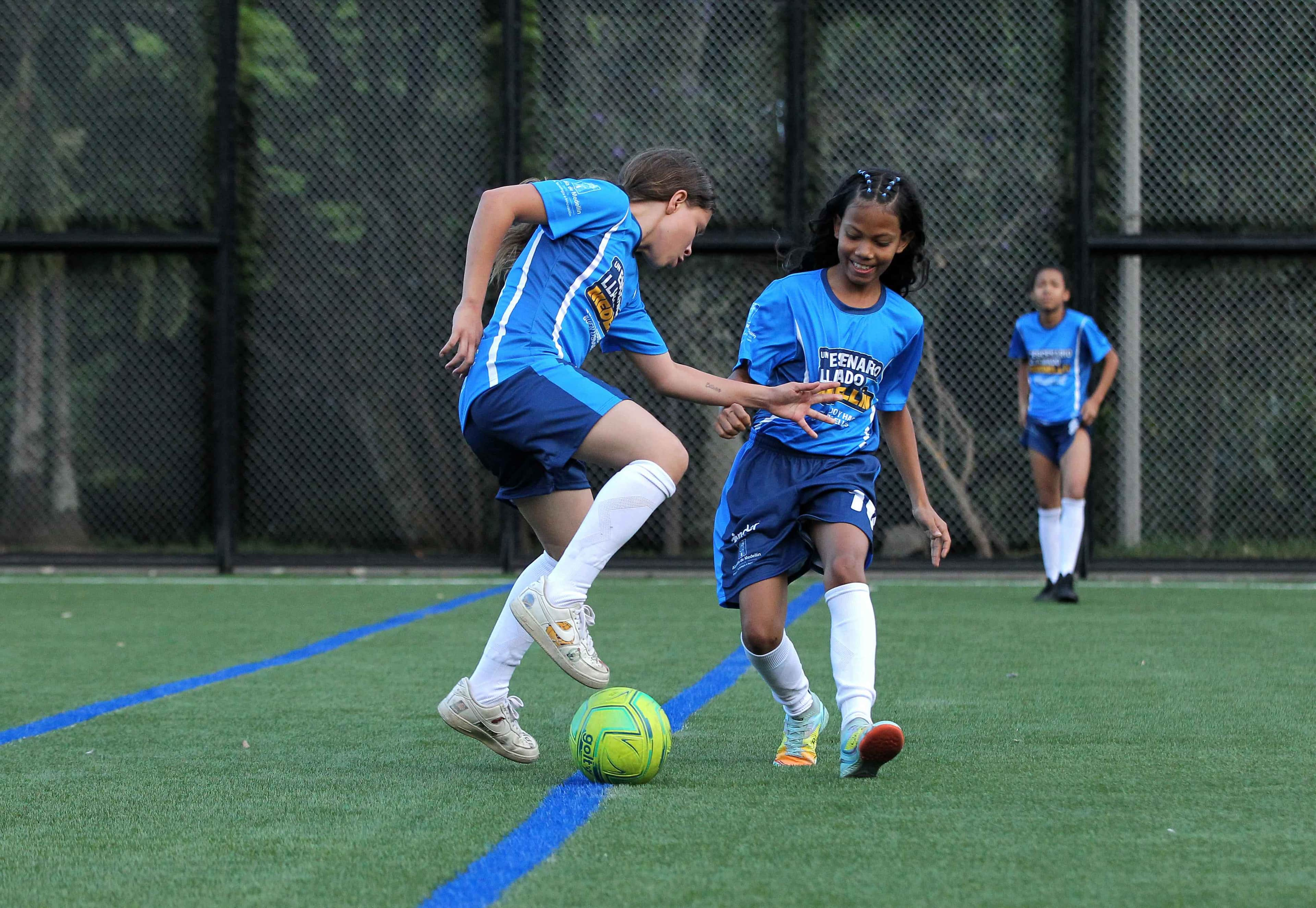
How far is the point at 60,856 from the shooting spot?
2820mm

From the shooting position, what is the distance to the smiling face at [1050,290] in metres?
8.41

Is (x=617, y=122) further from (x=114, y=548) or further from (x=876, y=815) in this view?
(x=876, y=815)

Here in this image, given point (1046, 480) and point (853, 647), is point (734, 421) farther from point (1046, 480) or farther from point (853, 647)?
point (1046, 480)

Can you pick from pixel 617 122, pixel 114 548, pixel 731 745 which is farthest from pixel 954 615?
pixel 114 548

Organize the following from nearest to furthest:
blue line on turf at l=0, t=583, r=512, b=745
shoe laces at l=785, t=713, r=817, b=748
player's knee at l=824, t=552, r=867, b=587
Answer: player's knee at l=824, t=552, r=867, b=587 → shoe laces at l=785, t=713, r=817, b=748 → blue line on turf at l=0, t=583, r=512, b=745

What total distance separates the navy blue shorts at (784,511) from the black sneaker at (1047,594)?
15.2ft

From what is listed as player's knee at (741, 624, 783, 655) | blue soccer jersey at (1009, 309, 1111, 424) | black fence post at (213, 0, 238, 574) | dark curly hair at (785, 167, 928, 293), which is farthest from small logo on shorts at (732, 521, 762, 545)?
black fence post at (213, 0, 238, 574)

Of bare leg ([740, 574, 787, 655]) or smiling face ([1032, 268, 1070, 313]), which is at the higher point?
smiling face ([1032, 268, 1070, 313])

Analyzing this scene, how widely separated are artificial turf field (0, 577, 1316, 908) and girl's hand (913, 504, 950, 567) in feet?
1.73

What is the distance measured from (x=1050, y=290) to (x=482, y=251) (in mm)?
5500

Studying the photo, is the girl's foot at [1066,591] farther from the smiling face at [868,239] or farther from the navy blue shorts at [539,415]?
the navy blue shorts at [539,415]

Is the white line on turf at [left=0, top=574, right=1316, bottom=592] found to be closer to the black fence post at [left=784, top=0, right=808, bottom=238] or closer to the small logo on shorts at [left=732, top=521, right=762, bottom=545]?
the black fence post at [left=784, top=0, right=808, bottom=238]

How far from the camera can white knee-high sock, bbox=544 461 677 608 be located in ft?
11.6

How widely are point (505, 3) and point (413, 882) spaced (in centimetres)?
814
